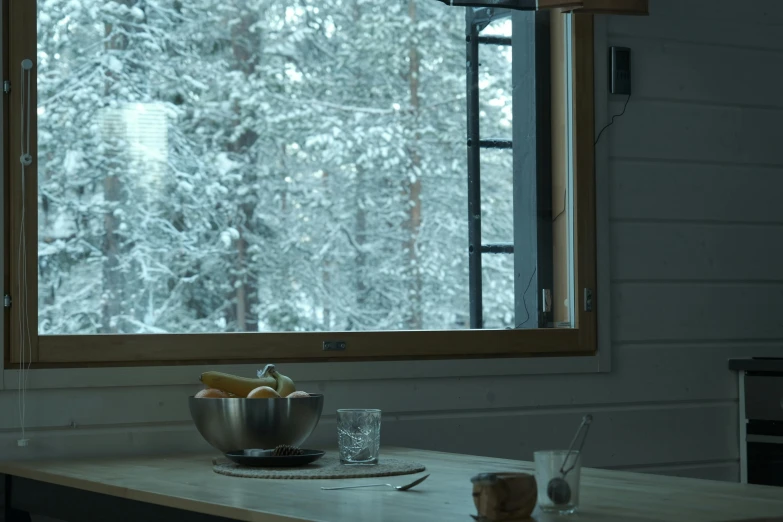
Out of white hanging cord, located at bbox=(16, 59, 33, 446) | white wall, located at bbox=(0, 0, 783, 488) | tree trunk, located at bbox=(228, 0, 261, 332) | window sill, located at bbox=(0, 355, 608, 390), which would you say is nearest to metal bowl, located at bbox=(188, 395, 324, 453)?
window sill, located at bbox=(0, 355, 608, 390)

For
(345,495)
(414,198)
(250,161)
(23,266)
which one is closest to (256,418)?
(345,495)

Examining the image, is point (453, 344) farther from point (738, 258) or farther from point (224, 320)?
point (738, 258)

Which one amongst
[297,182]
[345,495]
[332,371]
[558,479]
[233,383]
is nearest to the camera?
[558,479]

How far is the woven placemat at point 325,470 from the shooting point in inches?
82.0

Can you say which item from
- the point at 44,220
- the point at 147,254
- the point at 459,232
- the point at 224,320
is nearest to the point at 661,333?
the point at 459,232

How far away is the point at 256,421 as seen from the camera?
2354 mm

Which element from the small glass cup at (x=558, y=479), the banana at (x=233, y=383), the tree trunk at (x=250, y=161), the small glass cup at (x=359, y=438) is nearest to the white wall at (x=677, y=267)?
the tree trunk at (x=250, y=161)

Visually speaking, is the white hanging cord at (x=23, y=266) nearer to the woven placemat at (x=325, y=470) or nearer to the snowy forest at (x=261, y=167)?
the snowy forest at (x=261, y=167)

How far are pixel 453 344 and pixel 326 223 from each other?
469 mm

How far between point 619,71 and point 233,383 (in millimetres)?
1530

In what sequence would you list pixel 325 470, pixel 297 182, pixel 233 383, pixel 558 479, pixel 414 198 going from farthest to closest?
pixel 414 198 → pixel 297 182 → pixel 233 383 → pixel 325 470 → pixel 558 479

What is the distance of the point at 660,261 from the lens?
3428 millimetres

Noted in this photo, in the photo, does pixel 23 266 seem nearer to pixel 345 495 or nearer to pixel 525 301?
pixel 345 495

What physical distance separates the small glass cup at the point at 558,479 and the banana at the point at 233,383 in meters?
1.03
